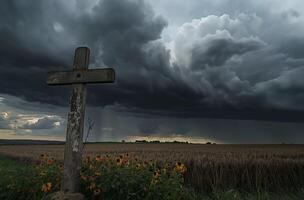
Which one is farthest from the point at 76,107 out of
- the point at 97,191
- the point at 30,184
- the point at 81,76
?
the point at 30,184

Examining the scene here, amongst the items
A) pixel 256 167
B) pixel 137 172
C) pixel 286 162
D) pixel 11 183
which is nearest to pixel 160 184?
pixel 137 172

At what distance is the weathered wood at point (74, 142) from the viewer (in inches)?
289

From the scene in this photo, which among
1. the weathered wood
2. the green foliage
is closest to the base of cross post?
the green foliage

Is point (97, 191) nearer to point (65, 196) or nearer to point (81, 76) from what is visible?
point (65, 196)

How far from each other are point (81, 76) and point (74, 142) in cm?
146

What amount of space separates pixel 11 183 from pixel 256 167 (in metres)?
9.90

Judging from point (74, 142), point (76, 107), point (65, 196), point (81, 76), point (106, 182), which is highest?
point (81, 76)

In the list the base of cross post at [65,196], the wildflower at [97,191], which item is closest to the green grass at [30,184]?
the wildflower at [97,191]

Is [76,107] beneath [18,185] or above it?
above

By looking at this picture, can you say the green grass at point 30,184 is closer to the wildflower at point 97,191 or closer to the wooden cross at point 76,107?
the wildflower at point 97,191

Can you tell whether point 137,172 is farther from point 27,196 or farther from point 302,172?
point 302,172

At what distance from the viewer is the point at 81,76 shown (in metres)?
8.00

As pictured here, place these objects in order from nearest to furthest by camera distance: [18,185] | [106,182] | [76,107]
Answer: [106,182]
[76,107]
[18,185]

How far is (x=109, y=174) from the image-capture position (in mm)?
7188
